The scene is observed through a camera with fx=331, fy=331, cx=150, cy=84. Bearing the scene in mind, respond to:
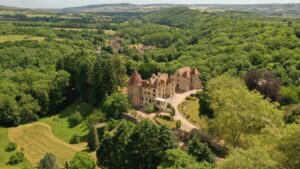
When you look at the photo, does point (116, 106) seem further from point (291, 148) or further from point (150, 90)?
point (291, 148)

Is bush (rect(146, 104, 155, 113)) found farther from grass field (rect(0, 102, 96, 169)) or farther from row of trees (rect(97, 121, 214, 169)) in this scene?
row of trees (rect(97, 121, 214, 169))

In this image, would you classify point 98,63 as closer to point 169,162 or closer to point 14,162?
point 14,162

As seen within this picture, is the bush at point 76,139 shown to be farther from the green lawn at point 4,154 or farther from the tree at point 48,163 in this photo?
the tree at point 48,163

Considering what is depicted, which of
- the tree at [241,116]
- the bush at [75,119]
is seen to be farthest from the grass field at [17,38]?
the tree at [241,116]

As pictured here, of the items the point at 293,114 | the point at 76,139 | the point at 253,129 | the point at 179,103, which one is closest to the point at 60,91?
the point at 76,139

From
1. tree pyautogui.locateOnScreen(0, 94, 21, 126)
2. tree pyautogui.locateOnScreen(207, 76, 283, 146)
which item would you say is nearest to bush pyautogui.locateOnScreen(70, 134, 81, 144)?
tree pyautogui.locateOnScreen(0, 94, 21, 126)
